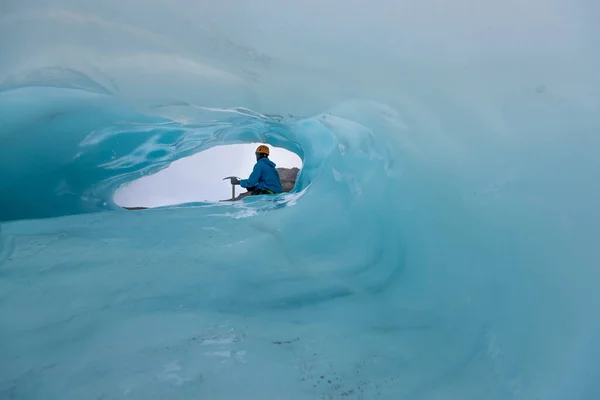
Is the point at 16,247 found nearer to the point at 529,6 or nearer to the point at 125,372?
the point at 125,372

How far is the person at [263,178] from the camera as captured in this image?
382cm

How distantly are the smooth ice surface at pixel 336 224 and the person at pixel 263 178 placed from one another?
1.38m

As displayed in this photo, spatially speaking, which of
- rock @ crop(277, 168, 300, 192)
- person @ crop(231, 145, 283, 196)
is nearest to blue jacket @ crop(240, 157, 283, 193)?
person @ crop(231, 145, 283, 196)

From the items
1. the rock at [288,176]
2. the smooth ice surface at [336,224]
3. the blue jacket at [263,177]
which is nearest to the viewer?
the smooth ice surface at [336,224]

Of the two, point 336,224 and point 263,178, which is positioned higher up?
point 263,178

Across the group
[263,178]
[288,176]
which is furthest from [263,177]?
[288,176]

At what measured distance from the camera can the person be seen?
382cm

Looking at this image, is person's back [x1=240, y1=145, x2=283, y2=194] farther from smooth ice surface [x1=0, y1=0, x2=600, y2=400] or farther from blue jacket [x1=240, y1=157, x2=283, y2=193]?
smooth ice surface [x1=0, y1=0, x2=600, y2=400]

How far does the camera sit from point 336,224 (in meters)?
2.29

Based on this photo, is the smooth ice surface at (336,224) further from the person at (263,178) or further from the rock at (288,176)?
the rock at (288,176)

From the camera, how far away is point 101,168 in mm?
2992

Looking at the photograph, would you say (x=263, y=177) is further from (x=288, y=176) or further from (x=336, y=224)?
(x=336, y=224)

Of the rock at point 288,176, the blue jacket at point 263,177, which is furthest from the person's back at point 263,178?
the rock at point 288,176

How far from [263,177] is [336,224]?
1.66m
